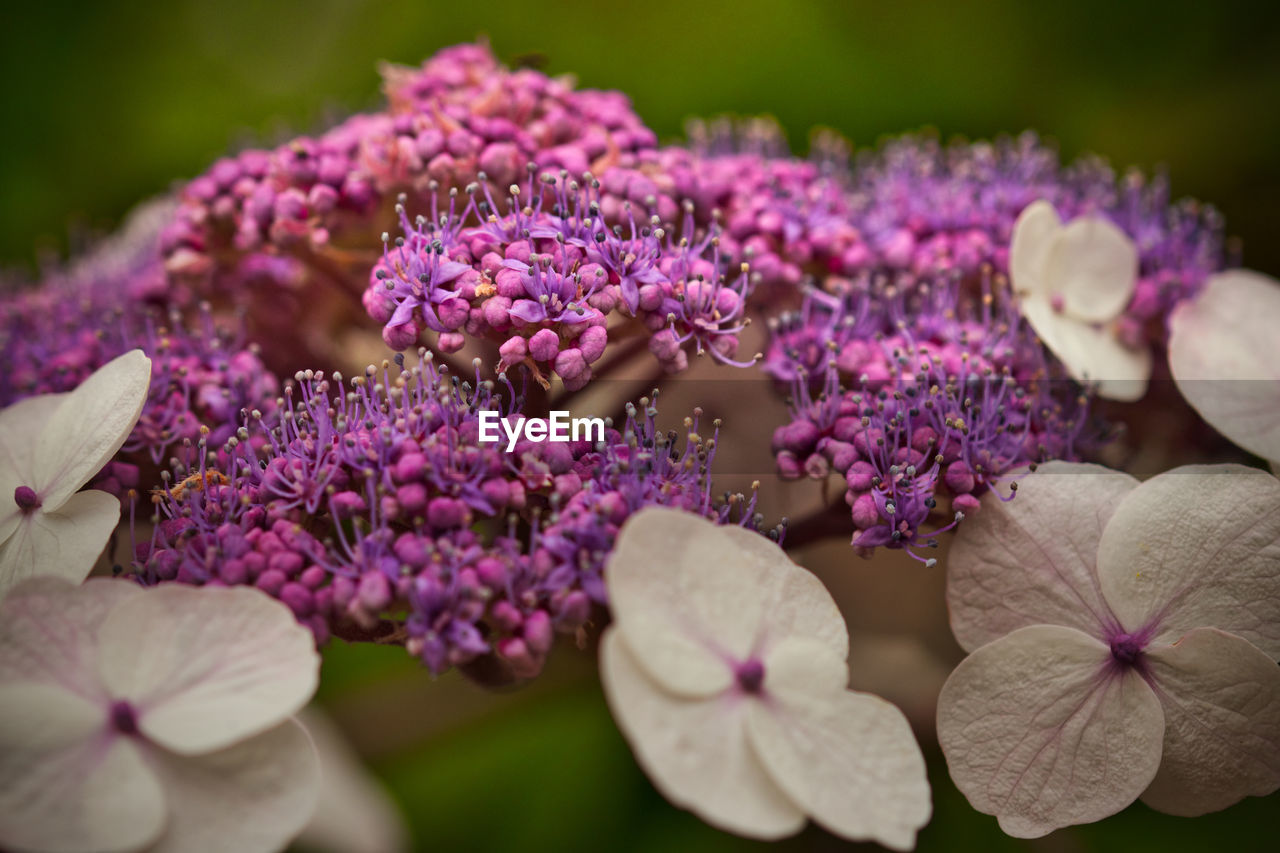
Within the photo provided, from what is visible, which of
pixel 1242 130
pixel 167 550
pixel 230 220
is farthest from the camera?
pixel 1242 130

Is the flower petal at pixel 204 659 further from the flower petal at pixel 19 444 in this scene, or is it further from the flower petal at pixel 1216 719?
the flower petal at pixel 1216 719

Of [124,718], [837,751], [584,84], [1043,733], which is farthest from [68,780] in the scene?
[584,84]

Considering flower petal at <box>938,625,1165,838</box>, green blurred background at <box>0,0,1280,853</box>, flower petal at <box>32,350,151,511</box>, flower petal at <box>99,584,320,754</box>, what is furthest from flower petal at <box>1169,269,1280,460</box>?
flower petal at <box>32,350,151,511</box>

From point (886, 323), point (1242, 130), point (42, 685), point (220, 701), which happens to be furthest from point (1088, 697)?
point (1242, 130)

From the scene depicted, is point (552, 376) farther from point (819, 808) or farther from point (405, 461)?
point (819, 808)

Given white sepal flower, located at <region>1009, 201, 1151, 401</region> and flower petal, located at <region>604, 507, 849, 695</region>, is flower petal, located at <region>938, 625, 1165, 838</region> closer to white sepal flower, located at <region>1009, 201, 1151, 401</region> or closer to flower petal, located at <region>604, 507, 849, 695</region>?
flower petal, located at <region>604, 507, 849, 695</region>

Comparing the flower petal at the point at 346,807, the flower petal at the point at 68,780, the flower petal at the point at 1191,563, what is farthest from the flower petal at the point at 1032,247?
the flower petal at the point at 346,807

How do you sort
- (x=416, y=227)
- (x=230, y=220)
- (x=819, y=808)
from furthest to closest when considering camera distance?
(x=230, y=220) < (x=416, y=227) < (x=819, y=808)
